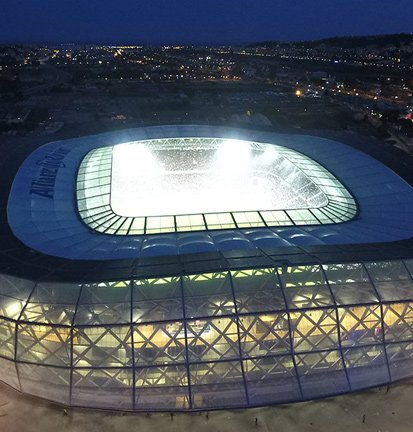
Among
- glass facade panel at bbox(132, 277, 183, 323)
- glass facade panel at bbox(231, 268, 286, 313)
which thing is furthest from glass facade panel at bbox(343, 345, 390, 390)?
glass facade panel at bbox(132, 277, 183, 323)

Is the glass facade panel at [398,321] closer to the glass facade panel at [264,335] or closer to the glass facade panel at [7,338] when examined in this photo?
→ the glass facade panel at [264,335]

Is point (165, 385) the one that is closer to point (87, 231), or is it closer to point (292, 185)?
point (87, 231)

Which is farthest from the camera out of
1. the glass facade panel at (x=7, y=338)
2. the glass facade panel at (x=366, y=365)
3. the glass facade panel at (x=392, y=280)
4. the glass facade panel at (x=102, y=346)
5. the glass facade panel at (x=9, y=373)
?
the glass facade panel at (x=392, y=280)

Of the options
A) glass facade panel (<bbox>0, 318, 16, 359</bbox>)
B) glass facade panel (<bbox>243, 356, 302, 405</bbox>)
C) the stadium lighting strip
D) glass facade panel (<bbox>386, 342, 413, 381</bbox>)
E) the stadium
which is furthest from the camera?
the stadium lighting strip

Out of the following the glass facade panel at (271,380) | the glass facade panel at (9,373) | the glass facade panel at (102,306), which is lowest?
the glass facade panel at (271,380)

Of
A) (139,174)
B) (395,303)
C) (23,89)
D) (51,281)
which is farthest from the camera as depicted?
(23,89)

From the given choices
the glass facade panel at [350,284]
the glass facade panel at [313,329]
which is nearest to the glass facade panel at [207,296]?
the glass facade panel at [313,329]

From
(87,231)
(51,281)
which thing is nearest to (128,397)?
(51,281)

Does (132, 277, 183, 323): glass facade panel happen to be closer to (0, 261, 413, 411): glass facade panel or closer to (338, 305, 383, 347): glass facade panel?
(0, 261, 413, 411): glass facade panel

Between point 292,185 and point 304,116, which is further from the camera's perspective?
point 304,116
